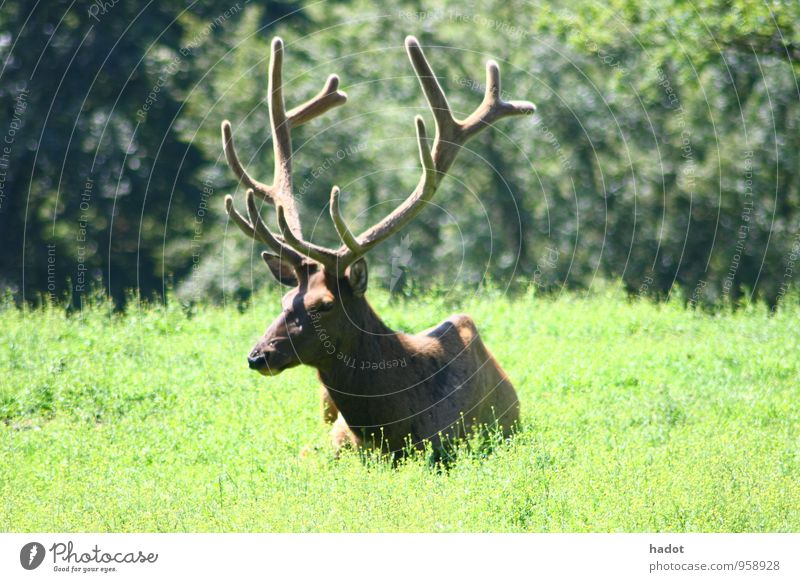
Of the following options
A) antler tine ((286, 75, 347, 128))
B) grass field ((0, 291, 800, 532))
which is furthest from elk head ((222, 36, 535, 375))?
grass field ((0, 291, 800, 532))

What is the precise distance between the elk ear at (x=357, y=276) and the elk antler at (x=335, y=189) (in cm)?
9

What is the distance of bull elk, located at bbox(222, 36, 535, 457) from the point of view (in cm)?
771

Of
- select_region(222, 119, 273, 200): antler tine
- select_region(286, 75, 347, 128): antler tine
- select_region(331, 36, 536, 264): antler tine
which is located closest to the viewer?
select_region(331, 36, 536, 264): antler tine

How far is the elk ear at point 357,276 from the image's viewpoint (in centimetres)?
782

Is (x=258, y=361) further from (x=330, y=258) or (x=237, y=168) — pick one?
(x=237, y=168)

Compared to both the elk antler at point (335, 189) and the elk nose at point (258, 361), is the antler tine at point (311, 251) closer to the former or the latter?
the elk antler at point (335, 189)

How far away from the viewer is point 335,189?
277 inches

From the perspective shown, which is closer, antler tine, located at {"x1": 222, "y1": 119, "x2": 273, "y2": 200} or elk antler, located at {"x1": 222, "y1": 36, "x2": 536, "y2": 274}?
elk antler, located at {"x1": 222, "y1": 36, "x2": 536, "y2": 274}

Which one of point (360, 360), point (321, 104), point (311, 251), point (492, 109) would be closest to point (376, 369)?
point (360, 360)

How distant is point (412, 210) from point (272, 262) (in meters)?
1.05

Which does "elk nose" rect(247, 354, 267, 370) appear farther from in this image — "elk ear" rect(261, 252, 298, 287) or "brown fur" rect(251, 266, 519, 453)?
Answer: "elk ear" rect(261, 252, 298, 287)
